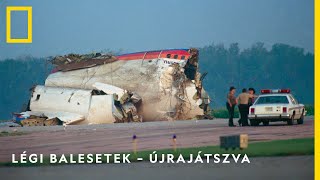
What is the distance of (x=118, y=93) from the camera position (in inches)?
1225

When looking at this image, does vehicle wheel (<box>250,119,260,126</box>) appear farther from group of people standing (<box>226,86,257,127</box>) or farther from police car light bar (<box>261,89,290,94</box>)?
police car light bar (<box>261,89,290,94</box>)

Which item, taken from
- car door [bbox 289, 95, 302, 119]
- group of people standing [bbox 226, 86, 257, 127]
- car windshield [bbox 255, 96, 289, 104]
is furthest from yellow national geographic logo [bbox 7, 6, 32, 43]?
car door [bbox 289, 95, 302, 119]

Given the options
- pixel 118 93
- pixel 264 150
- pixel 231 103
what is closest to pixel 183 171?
pixel 264 150

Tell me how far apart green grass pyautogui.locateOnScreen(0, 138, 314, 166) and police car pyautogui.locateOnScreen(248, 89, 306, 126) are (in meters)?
3.04

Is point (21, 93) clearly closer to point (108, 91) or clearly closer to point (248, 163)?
point (108, 91)

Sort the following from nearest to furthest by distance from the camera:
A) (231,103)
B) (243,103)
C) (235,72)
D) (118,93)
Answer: (243,103)
(231,103)
(235,72)
(118,93)

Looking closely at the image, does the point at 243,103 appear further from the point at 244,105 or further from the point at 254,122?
the point at 254,122

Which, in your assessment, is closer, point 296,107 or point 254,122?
point 296,107

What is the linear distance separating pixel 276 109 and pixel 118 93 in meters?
12.1

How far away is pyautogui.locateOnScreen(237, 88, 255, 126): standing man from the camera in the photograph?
20.0 meters

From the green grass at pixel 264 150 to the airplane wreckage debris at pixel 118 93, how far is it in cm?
1329

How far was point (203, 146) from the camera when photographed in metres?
16.5

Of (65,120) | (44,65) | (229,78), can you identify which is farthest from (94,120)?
(229,78)

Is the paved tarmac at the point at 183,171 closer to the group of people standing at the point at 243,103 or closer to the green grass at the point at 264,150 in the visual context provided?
the green grass at the point at 264,150
